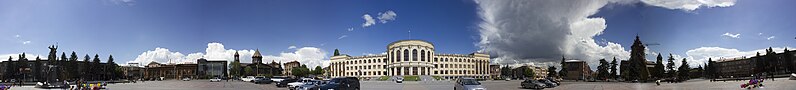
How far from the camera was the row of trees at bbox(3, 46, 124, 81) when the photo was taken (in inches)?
831

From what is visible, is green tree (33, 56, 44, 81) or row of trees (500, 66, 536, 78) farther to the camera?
green tree (33, 56, 44, 81)

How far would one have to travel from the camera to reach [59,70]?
929 inches

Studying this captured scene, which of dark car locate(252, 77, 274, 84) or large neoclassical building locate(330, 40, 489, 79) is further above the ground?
large neoclassical building locate(330, 40, 489, 79)

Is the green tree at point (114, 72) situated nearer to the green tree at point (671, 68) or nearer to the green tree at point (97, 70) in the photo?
the green tree at point (97, 70)

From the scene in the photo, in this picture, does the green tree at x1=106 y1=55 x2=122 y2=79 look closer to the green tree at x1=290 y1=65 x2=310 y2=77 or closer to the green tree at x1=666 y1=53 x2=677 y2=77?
the green tree at x1=290 y1=65 x2=310 y2=77

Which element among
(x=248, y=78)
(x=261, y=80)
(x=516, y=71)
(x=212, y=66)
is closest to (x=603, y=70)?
(x=516, y=71)

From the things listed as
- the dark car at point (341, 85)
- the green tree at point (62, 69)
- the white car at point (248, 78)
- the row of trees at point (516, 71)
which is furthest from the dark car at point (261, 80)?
the row of trees at point (516, 71)

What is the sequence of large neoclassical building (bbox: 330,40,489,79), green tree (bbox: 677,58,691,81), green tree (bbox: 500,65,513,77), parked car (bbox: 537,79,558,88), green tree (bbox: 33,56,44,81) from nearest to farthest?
green tree (bbox: 677,58,691,81)
large neoclassical building (bbox: 330,40,489,79)
green tree (bbox: 500,65,513,77)
parked car (bbox: 537,79,558,88)
green tree (bbox: 33,56,44,81)

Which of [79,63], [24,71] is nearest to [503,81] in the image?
[79,63]

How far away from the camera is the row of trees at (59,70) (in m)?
21.1

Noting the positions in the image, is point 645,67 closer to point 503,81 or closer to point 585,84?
point 585,84

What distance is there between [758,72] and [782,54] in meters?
0.88

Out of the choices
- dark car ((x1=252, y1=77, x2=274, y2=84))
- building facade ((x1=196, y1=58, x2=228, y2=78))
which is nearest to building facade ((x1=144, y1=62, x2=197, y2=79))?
building facade ((x1=196, y1=58, x2=228, y2=78))

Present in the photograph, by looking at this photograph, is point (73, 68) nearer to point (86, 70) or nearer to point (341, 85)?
point (86, 70)
